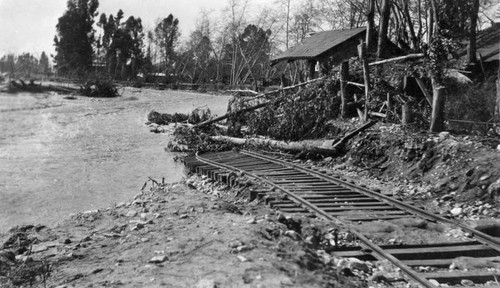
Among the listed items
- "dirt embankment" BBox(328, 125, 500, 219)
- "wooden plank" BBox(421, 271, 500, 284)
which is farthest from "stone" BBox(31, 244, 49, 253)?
"dirt embankment" BBox(328, 125, 500, 219)

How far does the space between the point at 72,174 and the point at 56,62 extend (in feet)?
218

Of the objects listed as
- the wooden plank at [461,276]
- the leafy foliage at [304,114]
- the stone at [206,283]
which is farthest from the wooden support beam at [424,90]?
the stone at [206,283]

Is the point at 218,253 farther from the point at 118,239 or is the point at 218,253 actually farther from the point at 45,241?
the point at 45,241

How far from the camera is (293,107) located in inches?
655

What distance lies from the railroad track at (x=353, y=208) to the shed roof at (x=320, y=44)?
11.1 metres

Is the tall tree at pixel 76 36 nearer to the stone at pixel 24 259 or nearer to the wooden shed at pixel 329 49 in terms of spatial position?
the wooden shed at pixel 329 49

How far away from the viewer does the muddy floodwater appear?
1101cm

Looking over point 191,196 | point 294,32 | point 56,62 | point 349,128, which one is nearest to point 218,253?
point 191,196

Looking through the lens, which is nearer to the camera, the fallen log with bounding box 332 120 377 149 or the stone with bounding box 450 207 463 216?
the stone with bounding box 450 207 463 216

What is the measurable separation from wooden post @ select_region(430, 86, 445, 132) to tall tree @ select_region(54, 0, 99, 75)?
2547 inches

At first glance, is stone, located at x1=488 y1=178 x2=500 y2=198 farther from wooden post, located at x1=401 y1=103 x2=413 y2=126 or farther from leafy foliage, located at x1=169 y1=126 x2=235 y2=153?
leafy foliage, located at x1=169 y1=126 x2=235 y2=153

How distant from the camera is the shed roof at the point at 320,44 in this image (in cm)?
2425

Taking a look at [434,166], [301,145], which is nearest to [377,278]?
[434,166]

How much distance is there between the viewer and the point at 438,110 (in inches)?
446
